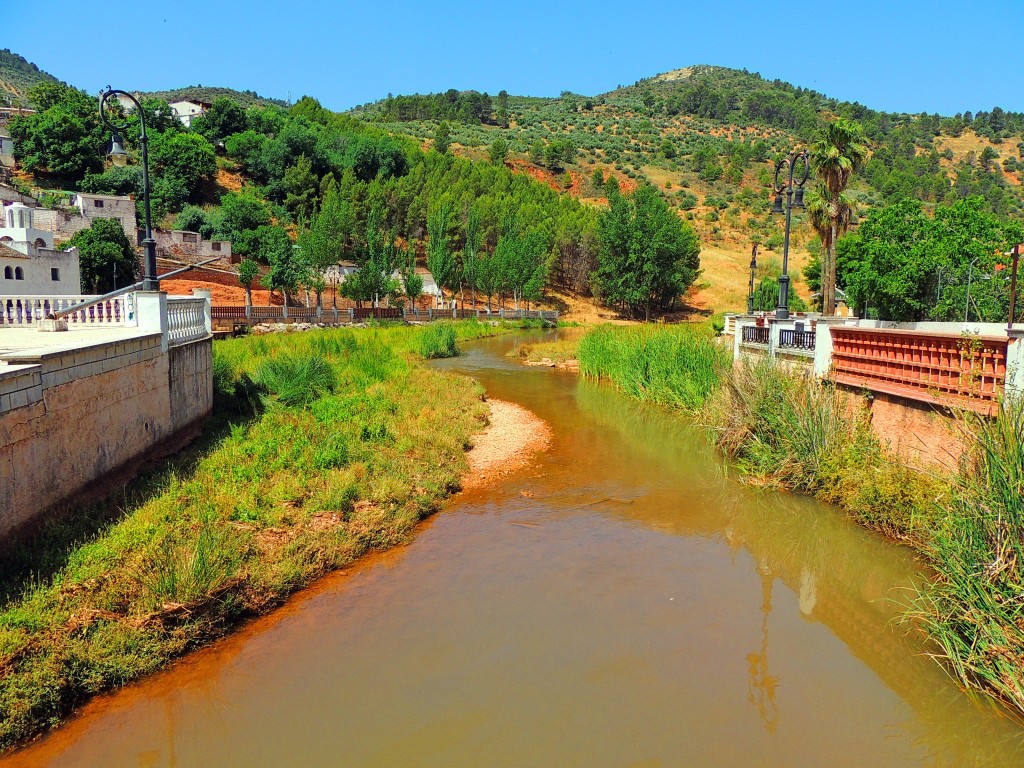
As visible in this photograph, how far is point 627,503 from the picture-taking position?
38.8 feet

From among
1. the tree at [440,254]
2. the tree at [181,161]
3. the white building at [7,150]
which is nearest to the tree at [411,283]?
the tree at [440,254]

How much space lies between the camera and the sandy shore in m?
13.5

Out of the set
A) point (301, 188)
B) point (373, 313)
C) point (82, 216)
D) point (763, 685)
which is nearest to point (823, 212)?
point (763, 685)

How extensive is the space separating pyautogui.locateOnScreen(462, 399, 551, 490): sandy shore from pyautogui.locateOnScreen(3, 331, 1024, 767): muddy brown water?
284 centimetres

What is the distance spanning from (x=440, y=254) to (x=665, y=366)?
39.8 metres

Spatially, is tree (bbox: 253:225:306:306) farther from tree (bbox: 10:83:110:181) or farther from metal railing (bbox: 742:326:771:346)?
metal railing (bbox: 742:326:771:346)

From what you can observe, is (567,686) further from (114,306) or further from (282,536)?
(114,306)

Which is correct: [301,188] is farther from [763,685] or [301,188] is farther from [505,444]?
[763,685]

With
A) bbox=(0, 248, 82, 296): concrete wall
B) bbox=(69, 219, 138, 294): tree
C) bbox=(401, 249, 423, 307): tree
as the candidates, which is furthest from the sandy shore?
bbox=(69, 219, 138, 294): tree

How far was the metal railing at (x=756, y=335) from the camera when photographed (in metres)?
17.0

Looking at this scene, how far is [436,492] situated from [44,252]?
36.0 metres

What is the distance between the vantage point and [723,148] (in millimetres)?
108500

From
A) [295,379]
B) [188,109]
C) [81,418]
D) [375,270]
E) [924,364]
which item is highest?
[188,109]

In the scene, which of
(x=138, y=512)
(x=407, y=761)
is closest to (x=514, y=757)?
(x=407, y=761)
